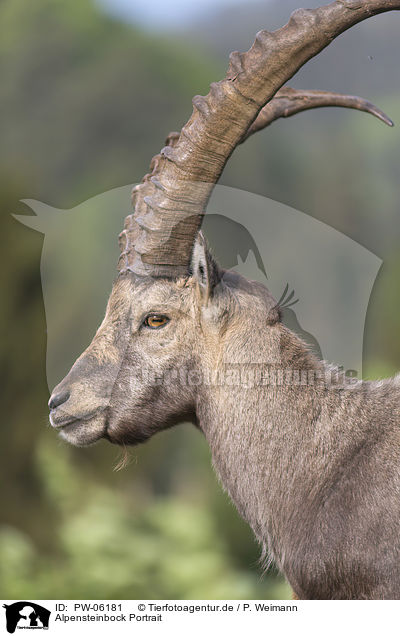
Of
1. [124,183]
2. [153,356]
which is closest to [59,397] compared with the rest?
[153,356]

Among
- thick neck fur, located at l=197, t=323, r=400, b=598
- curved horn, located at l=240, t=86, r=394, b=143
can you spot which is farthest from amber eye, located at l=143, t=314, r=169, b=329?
curved horn, located at l=240, t=86, r=394, b=143

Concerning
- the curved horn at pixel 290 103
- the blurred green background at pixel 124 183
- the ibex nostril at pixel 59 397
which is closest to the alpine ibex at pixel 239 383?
the ibex nostril at pixel 59 397

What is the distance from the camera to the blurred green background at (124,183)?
985cm

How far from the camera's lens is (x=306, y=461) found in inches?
190

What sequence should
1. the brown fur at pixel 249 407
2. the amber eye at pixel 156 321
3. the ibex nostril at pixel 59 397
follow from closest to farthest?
the brown fur at pixel 249 407
the ibex nostril at pixel 59 397
the amber eye at pixel 156 321

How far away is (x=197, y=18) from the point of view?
37.5 metres

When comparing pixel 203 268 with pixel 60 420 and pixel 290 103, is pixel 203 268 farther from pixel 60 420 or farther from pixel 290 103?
pixel 290 103

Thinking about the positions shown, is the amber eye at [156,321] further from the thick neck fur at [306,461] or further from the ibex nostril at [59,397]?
the ibex nostril at [59,397]

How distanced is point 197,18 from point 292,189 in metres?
15.7

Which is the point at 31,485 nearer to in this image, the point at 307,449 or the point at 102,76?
the point at 307,449

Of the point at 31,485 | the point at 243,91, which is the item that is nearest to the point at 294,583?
the point at 243,91

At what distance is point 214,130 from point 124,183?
49.1 ft

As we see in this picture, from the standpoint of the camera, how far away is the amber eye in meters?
4.99
